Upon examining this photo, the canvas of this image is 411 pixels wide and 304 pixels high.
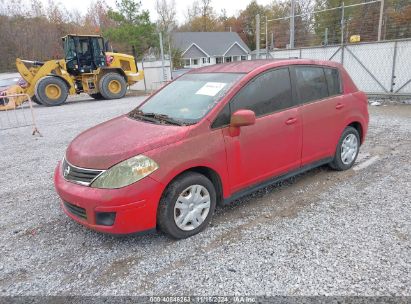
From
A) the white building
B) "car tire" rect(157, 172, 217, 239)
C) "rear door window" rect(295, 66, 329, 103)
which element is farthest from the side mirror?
the white building

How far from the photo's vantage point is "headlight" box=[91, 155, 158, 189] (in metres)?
2.78

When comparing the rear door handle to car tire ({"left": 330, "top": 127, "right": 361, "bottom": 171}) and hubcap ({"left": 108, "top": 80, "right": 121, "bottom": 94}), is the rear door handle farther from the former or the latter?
hubcap ({"left": 108, "top": 80, "right": 121, "bottom": 94})

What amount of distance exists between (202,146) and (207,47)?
46.5 meters

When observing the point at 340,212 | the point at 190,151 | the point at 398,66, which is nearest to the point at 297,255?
the point at 340,212

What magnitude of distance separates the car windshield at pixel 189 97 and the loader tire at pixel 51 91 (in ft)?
41.5

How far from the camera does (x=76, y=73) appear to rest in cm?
1588

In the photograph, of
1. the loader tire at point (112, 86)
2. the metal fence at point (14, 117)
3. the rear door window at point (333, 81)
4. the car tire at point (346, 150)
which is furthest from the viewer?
the loader tire at point (112, 86)

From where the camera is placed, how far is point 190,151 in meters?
3.02

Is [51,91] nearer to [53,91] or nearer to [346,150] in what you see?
[53,91]

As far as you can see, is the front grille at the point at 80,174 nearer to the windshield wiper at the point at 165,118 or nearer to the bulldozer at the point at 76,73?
the windshield wiper at the point at 165,118

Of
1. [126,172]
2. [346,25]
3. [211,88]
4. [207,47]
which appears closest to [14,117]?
[211,88]

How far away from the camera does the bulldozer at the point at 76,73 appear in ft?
48.4

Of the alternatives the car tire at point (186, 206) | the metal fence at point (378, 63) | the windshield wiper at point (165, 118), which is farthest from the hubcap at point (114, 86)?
the car tire at point (186, 206)

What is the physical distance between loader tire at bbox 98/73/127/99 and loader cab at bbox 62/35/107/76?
0.77 meters
